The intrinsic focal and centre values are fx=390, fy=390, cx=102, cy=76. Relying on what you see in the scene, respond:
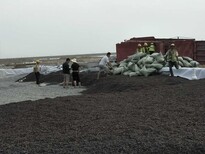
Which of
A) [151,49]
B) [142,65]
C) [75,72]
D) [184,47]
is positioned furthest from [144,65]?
[184,47]

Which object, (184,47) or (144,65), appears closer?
(144,65)

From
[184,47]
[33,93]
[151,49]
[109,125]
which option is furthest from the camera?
[184,47]

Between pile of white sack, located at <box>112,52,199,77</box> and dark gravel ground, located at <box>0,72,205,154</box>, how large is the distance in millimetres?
7930

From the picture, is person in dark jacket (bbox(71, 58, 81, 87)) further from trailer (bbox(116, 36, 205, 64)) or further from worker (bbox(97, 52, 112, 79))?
trailer (bbox(116, 36, 205, 64))

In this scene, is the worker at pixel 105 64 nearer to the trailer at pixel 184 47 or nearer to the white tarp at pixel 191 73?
the white tarp at pixel 191 73

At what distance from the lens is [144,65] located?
758 inches

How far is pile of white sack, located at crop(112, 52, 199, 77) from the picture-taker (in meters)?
18.9

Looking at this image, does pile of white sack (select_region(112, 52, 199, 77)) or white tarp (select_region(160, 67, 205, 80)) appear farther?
pile of white sack (select_region(112, 52, 199, 77))

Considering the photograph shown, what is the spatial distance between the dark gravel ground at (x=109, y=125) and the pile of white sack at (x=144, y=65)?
7930 mm

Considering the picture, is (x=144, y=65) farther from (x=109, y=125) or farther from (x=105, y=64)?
(x=109, y=125)

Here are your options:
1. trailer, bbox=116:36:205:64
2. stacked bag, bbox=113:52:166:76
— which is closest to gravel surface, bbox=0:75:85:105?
stacked bag, bbox=113:52:166:76

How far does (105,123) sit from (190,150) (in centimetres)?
208

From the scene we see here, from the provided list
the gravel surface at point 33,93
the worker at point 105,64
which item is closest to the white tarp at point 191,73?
the worker at point 105,64

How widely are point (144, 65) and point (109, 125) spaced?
12.5 metres
